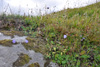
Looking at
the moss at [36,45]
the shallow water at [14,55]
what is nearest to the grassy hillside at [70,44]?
the moss at [36,45]

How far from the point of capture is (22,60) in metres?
1.98

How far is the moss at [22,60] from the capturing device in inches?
74.5

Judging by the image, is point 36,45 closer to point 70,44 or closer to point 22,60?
point 22,60

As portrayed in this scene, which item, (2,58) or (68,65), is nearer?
(2,58)

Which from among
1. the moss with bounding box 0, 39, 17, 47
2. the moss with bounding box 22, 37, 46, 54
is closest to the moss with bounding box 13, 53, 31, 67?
the moss with bounding box 22, 37, 46, 54

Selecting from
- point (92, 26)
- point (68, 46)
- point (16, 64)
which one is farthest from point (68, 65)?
point (92, 26)

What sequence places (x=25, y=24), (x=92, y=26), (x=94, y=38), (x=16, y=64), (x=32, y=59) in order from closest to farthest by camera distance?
1. (x=16, y=64)
2. (x=32, y=59)
3. (x=94, y=38)
4. (x=92, y=26)
5. (x=25, y=24)

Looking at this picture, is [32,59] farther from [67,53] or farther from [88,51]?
[88,51]

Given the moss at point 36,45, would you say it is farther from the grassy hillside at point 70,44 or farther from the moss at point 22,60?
the moss at point 22,60

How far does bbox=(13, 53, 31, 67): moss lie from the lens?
74.5 inches

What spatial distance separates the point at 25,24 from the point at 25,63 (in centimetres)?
188

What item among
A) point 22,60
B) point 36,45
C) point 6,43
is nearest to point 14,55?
point 22,60

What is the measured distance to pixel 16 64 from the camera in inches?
73.9

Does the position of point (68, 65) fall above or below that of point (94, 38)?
below
